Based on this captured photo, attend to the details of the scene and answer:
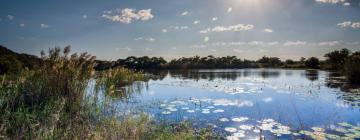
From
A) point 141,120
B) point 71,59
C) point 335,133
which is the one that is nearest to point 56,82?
point 71,59

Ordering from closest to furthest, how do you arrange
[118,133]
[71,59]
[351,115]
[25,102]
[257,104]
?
[118,133] < [25,102] < [71,59] < [351,115] < [257,104]

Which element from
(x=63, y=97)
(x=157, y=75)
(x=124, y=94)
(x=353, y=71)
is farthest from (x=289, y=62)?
(x=63, y=97)

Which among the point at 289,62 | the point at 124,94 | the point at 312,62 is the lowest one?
the point at 124,94

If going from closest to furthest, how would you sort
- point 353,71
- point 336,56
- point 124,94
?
point 124,94
point 353,71
point 336,56

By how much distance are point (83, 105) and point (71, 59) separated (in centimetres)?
148

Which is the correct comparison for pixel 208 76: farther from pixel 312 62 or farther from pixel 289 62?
pixel 289 62

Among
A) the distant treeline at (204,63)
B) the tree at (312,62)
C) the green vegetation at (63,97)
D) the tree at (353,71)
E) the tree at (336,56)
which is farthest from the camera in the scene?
the distant treeline at (204,63)

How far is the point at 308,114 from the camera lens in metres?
8.90

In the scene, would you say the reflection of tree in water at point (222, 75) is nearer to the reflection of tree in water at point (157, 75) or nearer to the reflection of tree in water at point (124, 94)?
the reflection of tree in water at point (157, 75)

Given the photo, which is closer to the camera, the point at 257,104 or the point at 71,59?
the point at 71,59

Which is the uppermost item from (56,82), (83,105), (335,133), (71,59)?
(71,59)

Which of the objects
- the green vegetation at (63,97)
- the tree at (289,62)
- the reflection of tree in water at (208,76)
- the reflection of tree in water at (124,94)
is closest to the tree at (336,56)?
the tree at (289,62)

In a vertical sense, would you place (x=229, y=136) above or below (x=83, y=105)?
below

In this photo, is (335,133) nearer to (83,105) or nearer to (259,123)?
(259,123)
